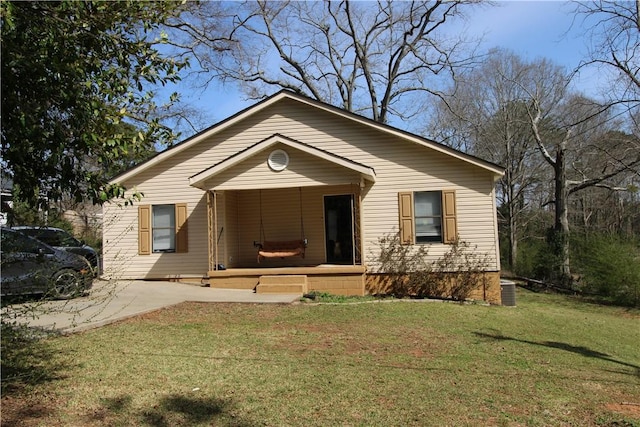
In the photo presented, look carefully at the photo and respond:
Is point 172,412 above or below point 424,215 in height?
below

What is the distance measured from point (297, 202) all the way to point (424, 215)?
12.9 feet

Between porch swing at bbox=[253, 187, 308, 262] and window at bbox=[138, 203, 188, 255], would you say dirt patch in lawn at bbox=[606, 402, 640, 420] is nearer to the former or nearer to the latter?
porch swing at bbox=[253, 187, 308, 262]

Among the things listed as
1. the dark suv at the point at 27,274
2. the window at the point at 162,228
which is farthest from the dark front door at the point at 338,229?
the dark suv at the point at 27,274

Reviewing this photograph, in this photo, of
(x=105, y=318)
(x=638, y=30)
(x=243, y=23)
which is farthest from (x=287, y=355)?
(x=243, y=23)

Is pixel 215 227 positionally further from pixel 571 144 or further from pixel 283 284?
pixel 571 144

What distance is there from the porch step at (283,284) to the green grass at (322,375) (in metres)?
3.26

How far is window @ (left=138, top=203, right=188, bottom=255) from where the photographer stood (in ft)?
47.5

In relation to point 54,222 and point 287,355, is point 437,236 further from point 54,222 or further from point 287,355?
point 54,222

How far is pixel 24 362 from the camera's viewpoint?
5465 mm

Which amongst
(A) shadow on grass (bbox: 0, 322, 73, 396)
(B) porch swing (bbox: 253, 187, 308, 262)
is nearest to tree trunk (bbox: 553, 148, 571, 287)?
(B) porch swing (bbox: 253, 187, 308, 262)

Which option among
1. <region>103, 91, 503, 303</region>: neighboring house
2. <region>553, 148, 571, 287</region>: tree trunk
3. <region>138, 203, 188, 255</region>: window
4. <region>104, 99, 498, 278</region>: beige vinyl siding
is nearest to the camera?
<region>103, 91, 503, 303</region>: neighboring house

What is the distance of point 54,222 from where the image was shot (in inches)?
198

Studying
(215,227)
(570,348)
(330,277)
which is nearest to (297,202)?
(215,227)

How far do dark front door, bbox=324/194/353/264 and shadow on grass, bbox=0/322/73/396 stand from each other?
32.1 feet
